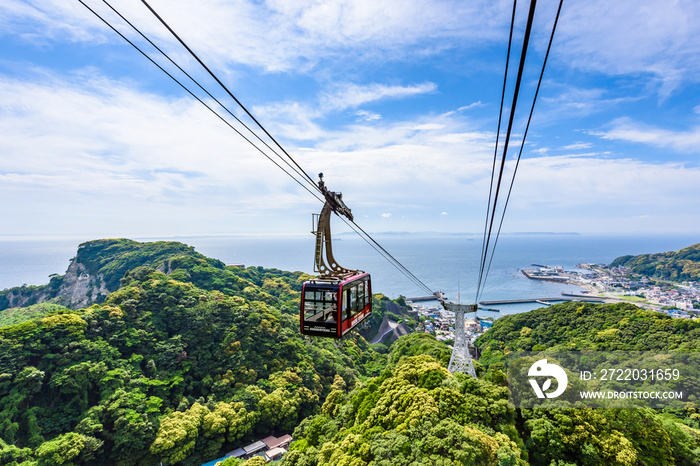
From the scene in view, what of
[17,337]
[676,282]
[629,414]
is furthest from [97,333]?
[676,282]

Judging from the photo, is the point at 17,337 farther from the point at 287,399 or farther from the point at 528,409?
the point at 528,409

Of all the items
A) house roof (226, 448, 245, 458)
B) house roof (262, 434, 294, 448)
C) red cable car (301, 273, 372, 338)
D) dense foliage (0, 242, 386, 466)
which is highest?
red cable car (301, 273, 372, 338)

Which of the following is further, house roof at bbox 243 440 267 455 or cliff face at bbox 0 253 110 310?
cliff face at bbox 0 253 110 310

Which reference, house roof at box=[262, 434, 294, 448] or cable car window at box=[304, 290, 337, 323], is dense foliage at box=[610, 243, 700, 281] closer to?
house roof at box=[262, 434, 294, 448]

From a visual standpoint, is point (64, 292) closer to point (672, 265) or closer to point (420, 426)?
point (420, 426)

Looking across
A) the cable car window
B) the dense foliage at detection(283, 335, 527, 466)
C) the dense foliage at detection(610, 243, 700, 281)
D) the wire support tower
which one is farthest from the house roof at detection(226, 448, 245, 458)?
the dense foliage at detection(610, 243, 700, 281)

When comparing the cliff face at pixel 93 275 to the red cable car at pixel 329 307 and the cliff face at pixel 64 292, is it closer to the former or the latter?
the cliff face at pixel 64 292

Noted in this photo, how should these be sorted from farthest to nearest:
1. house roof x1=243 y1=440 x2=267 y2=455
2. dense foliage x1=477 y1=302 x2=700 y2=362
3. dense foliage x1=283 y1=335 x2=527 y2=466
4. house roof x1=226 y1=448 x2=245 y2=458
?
dense foliage x1=477 y1=302 x2=700 y2=362, house roof x1=243 y1=440 x2=267 y2=455, house roof x1=226 y1=448 x2=245 y2=458, dense foliage x1=283 y1=335 x2=527 y2=466

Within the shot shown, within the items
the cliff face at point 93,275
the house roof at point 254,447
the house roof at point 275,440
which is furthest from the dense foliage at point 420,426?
the cliff face at point 93,275
